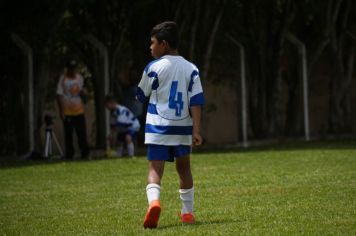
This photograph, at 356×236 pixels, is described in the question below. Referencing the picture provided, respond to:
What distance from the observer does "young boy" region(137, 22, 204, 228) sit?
10516 mm

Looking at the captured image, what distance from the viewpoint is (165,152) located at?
34.6 ft

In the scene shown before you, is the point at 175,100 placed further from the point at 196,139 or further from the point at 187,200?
the point at 187,200

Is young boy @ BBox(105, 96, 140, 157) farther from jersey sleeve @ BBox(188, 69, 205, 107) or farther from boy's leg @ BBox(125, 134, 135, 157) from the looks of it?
jersey sleeve @ BBox(188, 69, 205, 107)

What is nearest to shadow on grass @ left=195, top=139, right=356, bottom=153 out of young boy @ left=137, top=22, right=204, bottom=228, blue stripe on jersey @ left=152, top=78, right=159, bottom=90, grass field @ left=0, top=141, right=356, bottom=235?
grass field @ left=0, top=141, right=356, bottom=235

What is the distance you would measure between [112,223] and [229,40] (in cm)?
1829

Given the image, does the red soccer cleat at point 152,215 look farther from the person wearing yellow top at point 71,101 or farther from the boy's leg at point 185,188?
the person wearing yellow top at point 71,101

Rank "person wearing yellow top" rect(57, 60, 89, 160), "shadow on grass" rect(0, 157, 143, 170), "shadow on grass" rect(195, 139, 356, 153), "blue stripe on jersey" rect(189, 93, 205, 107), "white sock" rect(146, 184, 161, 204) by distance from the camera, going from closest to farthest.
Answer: "white sock" rect(146, 184, 161, 204) < "blue stripe on jersey" rect(189, 93, 205, 107) < "shadow on grass" rect(0, 157, 143, 170) < "person wearing yellow top" rect(57, 60, 89, 160) < "shadow on grass" rect(195, 139, 356, 153)

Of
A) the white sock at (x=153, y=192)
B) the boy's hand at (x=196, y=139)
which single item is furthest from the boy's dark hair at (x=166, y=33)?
the white sock at (x=153, y=192)

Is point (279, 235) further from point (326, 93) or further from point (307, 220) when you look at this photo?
point (326, 93)

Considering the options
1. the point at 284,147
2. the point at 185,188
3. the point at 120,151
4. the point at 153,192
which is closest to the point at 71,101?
the point at 120,151

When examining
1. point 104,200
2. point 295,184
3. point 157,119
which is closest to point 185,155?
point 157,119

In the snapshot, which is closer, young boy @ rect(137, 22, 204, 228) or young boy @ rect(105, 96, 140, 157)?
young boy @ rect(137, 22, 204, 228)

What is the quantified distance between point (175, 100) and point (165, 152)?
511 mm

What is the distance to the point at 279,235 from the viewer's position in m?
9.31
